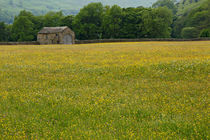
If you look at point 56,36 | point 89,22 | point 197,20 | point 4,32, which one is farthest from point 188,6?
point 4,32

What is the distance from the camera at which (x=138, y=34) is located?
78000mm

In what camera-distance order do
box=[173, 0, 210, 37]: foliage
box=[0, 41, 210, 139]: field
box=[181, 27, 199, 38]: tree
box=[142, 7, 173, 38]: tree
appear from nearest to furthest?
box=[0, 41, 210, 139]: field < box=[142, 7, 173, 38]: tree < box=[181, 27, 199, 38]: tree < box=[173, 0, 210, 37]: foliage

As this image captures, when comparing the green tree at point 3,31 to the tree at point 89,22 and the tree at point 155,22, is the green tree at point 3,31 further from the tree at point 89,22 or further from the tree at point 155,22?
the tree at point 155,22

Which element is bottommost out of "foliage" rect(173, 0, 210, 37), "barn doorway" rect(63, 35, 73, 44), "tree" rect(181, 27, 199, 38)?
"barn doorway" rect(63, 35, 73, 44)

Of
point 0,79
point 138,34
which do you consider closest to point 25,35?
point 138,34

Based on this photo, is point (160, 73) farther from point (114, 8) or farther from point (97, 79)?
point (114, 8)

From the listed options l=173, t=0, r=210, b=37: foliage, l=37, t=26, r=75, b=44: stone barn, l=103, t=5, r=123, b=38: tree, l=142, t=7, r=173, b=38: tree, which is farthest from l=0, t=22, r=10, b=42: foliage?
l=173, t=0, r=210, b=37: foliage

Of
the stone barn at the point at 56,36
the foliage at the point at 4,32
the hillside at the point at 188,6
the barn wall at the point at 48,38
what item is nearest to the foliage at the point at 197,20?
the hillside at the point at 188,6

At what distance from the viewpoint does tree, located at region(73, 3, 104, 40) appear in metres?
79.7

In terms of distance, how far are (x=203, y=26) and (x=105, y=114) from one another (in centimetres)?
8727

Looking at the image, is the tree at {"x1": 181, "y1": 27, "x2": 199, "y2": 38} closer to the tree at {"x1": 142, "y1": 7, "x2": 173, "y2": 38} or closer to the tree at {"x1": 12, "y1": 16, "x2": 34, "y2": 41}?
the tree at {"x1": 142, "y1": 7, "x2": 173, "y2": 38}

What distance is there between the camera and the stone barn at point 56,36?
65562 millimetres

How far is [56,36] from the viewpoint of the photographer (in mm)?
65875

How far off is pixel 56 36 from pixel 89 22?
20316 millimetres
